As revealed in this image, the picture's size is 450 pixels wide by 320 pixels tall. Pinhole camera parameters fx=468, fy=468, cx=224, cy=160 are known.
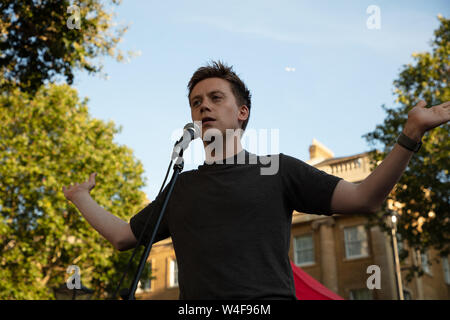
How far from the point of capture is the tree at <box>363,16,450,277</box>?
674 inches

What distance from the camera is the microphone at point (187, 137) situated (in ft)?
8.12

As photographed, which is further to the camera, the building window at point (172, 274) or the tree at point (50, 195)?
the building window at point (172, 274)

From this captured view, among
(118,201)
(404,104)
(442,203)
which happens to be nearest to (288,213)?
(442,203)

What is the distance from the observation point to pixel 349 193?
→ 193cm

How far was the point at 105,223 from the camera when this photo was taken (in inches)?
102

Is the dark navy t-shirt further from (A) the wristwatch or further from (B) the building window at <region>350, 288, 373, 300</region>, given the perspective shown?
(B) the building window at <region>350, 288, 373, 300</region>

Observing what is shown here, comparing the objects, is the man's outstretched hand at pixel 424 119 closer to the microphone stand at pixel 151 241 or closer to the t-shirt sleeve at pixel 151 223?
the microphone stand at pixel 151 241

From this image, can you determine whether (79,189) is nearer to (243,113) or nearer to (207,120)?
(207,120)

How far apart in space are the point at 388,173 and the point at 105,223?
1.55 meters

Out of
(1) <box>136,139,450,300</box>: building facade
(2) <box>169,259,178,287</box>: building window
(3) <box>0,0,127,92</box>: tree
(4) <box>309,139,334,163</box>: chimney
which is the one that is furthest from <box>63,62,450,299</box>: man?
(2) <box>169,259,178,287</box>: building window

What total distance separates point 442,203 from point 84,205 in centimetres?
1687

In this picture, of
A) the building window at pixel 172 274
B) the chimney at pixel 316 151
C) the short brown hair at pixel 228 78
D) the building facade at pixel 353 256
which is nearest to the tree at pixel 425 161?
the building facade at pixel 353 256

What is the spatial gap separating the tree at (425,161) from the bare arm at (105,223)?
636 inches

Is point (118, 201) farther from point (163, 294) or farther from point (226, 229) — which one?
point (226, 229)
